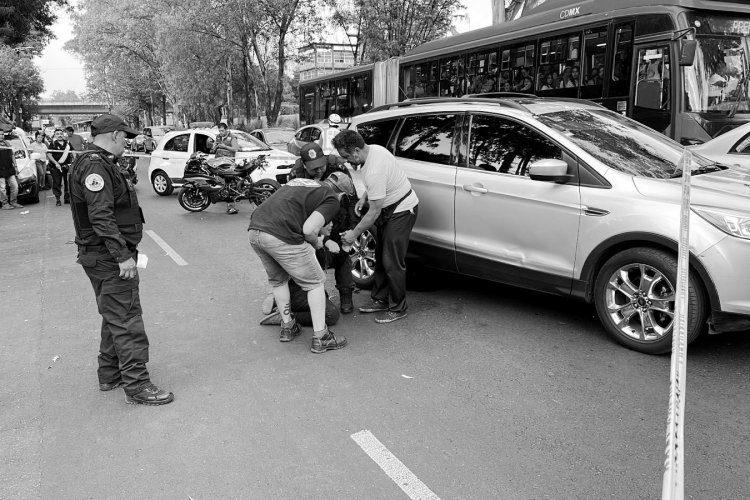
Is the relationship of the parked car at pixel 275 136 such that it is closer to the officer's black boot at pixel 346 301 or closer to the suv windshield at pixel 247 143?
the suv windshield at pixel 247 143

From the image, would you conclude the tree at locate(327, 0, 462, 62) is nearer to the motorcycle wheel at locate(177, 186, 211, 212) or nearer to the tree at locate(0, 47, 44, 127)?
the motorcycle wheel at locate(177, 186, 211, 212)

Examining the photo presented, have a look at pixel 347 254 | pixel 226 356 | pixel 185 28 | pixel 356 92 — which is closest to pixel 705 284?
pixel 347 254

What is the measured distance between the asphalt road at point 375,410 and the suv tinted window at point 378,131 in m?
1.74

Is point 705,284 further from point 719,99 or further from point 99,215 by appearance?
point 719,99

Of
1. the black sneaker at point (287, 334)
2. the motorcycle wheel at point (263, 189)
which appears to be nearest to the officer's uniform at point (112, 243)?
the black sneaker at point (287, 334)

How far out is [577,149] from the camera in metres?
4.75

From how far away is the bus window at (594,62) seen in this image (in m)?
10.2

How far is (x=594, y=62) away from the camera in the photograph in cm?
1034

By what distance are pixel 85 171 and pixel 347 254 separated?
2.61 meters

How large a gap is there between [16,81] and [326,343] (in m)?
55.2

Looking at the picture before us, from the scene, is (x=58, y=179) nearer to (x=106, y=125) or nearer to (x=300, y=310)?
(x=300, y=310)

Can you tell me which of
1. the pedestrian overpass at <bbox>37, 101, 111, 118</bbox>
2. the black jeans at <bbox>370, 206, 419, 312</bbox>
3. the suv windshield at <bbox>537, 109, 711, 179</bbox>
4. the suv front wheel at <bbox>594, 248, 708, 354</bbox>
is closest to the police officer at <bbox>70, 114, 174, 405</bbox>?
the black jeans at <bbox>370, 206, 419, 312</bbox>

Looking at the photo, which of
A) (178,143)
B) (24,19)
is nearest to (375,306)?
(178,143)

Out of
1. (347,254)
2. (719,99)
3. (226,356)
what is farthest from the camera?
(719,99)
